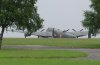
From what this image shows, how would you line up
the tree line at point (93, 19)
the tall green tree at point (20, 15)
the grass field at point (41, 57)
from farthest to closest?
the tree line at point (93, 19) < the tall green tree at point (20, 15) < the grass field at point (41, 57)

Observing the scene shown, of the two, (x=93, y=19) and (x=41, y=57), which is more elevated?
(x=93, y=19)

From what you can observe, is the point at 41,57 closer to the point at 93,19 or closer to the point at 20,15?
the point at 20,15

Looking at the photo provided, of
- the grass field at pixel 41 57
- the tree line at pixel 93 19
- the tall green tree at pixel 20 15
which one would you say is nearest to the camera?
the grass field at pixel 41 57

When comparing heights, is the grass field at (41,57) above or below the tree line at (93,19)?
below

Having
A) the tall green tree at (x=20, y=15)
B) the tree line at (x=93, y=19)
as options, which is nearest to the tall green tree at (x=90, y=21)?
the tree line at (x=93, y=19)

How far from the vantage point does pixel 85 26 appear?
65625 millimetres

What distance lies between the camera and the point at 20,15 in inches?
1967

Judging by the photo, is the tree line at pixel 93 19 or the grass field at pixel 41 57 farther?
the tree line at pixel 93 19

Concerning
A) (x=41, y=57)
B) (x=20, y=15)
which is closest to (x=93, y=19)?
(x=20, y=15)

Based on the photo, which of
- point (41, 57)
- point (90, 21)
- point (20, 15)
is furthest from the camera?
point (90, 21)

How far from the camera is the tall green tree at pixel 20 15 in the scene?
49.5 m

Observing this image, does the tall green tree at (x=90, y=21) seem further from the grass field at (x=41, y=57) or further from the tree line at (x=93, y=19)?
the grass field at (x=41, y=57)

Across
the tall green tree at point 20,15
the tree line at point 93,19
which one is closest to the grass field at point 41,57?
the tall green tree at point 20,15

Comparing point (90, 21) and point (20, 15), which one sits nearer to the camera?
point (20, 15)
